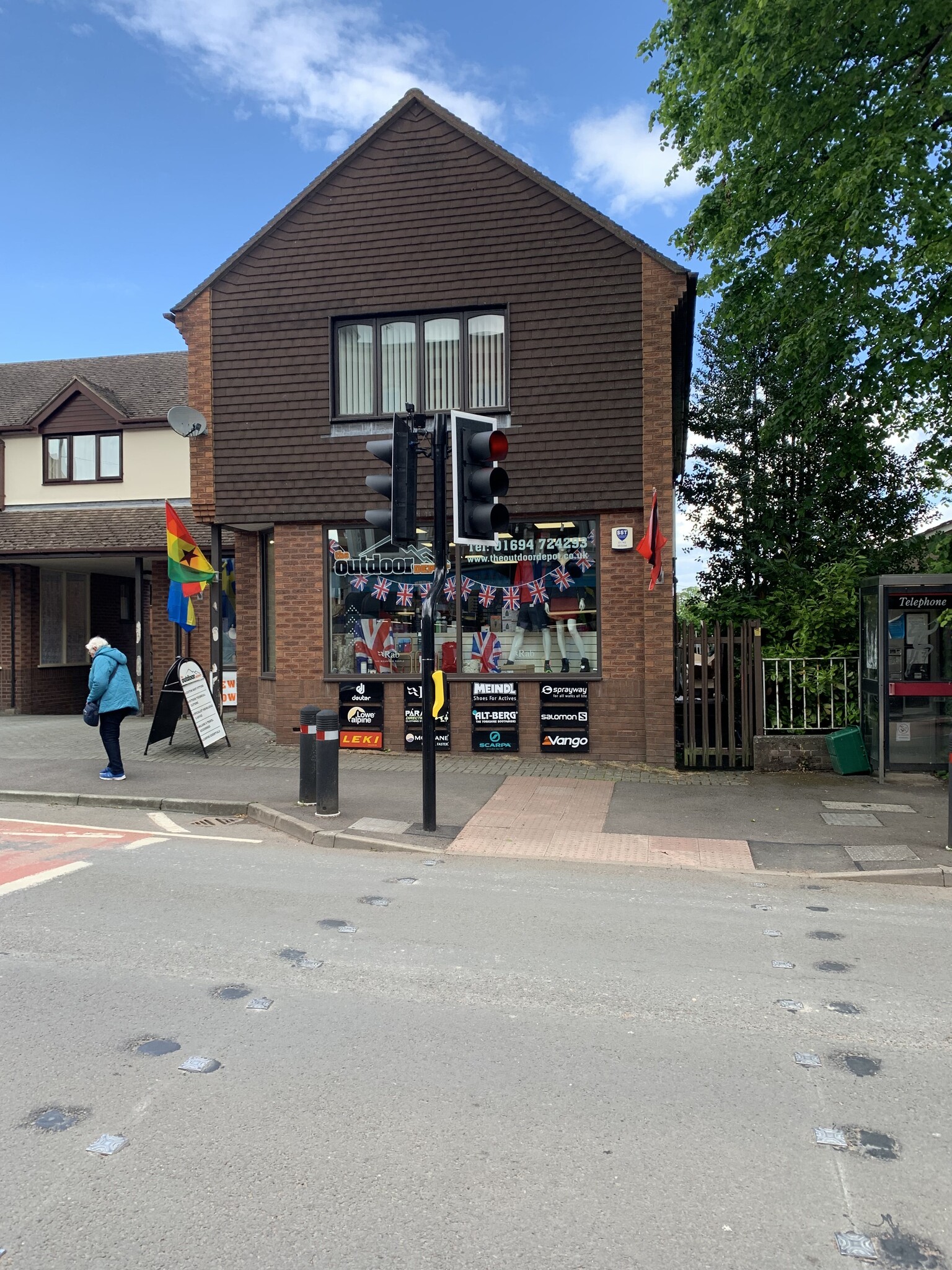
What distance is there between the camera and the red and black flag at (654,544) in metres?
11.8

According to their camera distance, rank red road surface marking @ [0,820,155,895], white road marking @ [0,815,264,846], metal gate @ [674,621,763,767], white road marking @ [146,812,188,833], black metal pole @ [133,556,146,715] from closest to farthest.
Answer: red road surface marking @ [0,820,155,895] < white road marking @ [0,815,264,846] < white road marking @ [146,812,188,833] < metal gate @ [674,621,763,767] < black metal pole @ [133,556,146,715]

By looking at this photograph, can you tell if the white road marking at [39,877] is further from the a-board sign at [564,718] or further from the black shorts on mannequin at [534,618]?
the black shorts on mannequin at [534,618]

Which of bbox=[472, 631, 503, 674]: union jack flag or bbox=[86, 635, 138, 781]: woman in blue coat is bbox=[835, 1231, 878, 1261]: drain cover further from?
bbox=[472, 631, 503, 674]: union jack flag

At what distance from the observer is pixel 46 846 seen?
8.27 metres

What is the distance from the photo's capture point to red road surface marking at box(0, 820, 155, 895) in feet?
23.7

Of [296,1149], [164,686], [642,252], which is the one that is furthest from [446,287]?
[296,1149]

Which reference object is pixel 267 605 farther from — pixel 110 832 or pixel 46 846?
pixel 46 846

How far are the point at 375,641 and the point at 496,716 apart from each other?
204 centimetres

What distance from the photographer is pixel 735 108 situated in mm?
10938

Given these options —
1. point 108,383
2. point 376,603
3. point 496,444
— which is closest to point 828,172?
point 496,444

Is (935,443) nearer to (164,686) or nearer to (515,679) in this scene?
(515,679)

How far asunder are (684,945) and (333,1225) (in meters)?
3.26

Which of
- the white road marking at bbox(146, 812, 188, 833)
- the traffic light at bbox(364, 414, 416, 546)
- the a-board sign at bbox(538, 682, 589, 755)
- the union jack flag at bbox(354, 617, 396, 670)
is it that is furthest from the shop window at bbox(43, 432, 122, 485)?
the traffic light at bbox(364, 414, 416, 546)

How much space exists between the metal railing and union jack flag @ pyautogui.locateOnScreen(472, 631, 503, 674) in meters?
3.48
